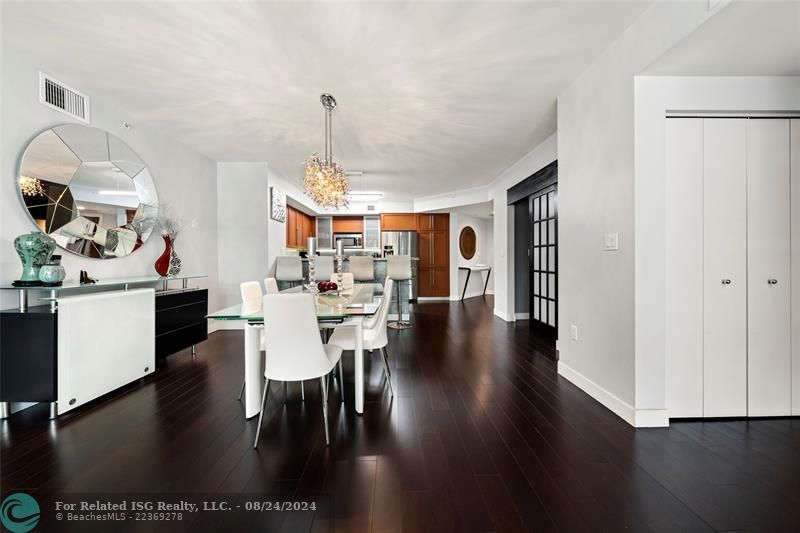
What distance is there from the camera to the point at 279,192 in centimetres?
553

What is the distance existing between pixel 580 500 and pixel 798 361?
2039mm

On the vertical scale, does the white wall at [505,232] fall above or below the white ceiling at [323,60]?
below

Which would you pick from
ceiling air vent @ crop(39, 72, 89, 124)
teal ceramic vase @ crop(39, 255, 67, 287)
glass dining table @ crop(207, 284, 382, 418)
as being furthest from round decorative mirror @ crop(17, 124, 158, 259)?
glass dining table @ crop(207, 284, 382, 418)

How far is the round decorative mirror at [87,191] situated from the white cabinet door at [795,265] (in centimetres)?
537

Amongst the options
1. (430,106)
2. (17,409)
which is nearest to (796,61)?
(430,106)

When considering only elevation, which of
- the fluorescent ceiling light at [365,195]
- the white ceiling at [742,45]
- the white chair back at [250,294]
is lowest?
the white chair back at [250,294]

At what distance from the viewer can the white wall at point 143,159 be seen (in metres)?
2.29

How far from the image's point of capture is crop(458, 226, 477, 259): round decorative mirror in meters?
9.07

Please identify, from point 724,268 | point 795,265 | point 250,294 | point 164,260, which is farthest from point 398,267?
point 795,265

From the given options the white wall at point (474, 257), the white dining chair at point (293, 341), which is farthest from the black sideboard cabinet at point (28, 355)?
the white wall at point (474, 257)

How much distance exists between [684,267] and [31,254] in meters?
4.53

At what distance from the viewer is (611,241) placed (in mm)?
2297

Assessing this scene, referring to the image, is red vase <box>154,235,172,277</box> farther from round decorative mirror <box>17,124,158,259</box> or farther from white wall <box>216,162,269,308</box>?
white wall <box>216,162,269,308</box>

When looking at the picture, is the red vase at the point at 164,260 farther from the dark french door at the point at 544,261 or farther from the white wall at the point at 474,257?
the white wall at the point at 474,257
